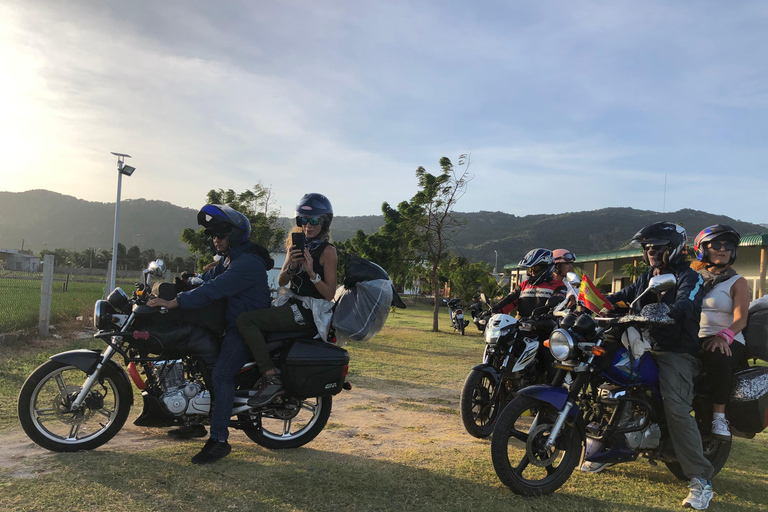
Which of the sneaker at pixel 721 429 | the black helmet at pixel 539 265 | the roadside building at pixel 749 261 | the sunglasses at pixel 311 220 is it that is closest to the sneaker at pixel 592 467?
the sneaker at pixel 721 429

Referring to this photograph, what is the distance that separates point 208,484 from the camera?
Result: 3.63m

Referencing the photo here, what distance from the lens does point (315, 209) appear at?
459 cm

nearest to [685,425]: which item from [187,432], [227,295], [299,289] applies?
[299,289]

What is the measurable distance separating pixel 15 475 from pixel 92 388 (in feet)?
2.54

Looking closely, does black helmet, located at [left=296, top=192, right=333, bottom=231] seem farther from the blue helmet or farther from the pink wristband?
the pink wristband

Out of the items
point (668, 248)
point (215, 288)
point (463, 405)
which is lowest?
point (463, 405)

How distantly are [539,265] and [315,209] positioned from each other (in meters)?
2.97

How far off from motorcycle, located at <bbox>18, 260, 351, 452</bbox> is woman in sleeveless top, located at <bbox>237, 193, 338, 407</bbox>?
0.12 meters

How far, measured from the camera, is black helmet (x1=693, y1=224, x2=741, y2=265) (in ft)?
14.0

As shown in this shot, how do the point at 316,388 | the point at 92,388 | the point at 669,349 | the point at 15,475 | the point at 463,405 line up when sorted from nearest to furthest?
the point at 15,475 → the point at 669,349 → the point at 92,388 → the point at 316,388 → the point at 463,405

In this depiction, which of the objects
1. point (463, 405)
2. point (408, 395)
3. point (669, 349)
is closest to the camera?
point (669, 349)

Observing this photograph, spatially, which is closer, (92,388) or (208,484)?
(208,484)

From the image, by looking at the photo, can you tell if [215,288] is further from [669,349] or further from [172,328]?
[669,349]

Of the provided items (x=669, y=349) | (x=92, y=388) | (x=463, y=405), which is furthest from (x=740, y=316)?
(x=92, y=388)
